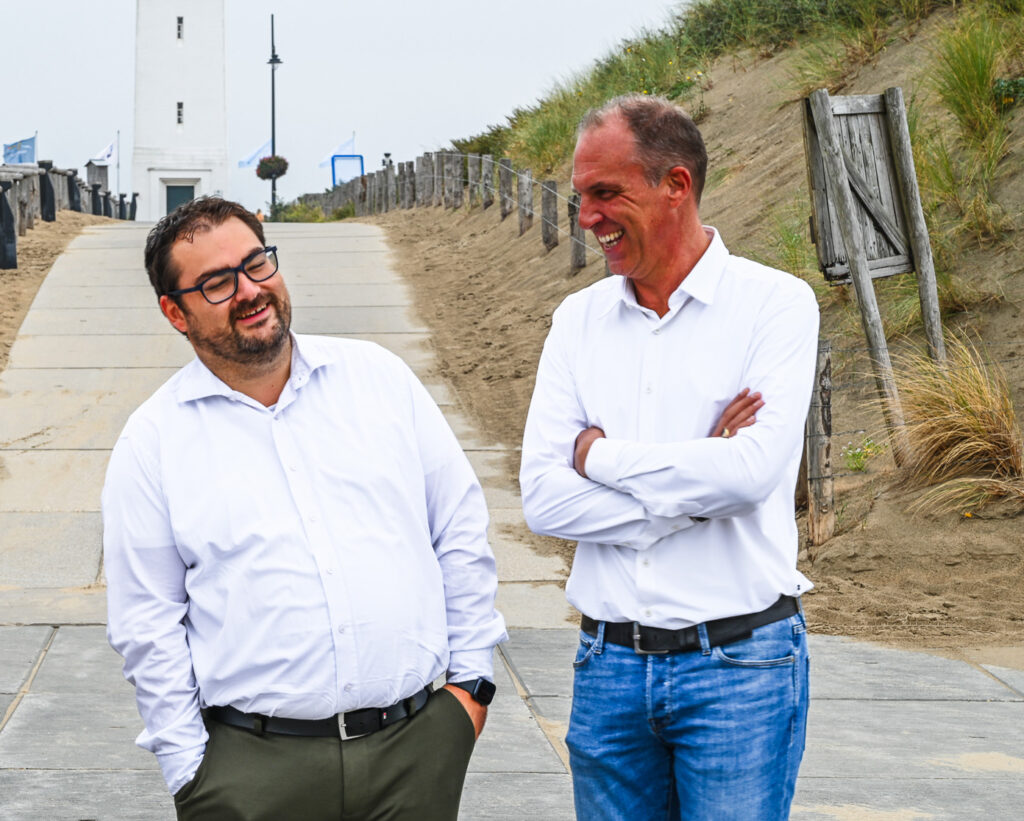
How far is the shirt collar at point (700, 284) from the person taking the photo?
2.61m

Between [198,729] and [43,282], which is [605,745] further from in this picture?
[43,282]

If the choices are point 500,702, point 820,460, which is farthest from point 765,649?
point 820,460

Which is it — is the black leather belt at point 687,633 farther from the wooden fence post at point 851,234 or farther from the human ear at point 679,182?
the wooden fence post at point 851,234

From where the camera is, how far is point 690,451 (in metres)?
2.57

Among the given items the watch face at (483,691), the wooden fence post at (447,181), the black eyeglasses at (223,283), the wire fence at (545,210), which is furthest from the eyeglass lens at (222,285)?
the wooden fence post at (447,181)

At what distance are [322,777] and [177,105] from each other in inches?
1839

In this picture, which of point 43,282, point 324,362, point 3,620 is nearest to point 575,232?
point 43,282

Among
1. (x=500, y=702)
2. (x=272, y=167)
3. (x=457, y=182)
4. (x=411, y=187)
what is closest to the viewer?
(x=500, y=702)

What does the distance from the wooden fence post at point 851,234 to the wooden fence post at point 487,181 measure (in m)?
13.0

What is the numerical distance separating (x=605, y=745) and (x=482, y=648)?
0.35 meters

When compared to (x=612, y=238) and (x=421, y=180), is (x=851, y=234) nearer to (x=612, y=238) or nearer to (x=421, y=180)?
(x=612, y=238)

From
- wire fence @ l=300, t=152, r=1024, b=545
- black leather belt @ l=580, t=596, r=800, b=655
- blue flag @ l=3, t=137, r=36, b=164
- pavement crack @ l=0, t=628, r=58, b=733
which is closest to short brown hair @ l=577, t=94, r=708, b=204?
black leather belt @ l=580, t=596, r=800, b=655

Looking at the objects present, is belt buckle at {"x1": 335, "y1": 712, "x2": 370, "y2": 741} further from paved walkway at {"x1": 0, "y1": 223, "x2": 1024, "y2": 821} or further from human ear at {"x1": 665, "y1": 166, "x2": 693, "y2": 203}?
paved walkway at {"x1": 0, "y1": 223, "x2": 1024, "y2": 821}

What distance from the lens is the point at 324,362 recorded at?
273 centimetres
